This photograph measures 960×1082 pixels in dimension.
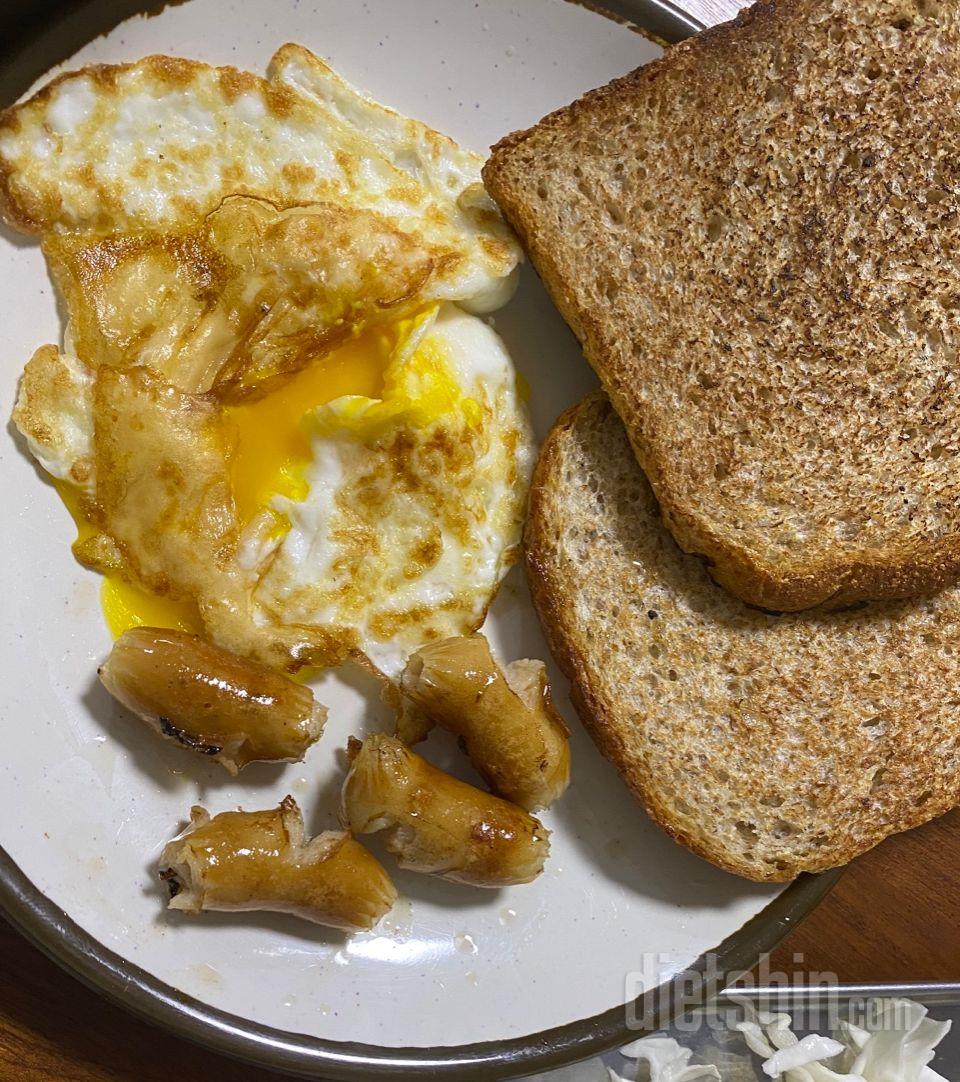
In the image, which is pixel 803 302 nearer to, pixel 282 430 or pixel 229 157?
pixel 282 430

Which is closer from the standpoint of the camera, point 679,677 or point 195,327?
point 195,327

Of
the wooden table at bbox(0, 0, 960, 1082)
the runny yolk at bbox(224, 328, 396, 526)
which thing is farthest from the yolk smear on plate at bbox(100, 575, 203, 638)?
the wooden table at bbox(0, 0, 960, 1082)

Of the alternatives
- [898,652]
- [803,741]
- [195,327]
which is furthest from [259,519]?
[898,652]

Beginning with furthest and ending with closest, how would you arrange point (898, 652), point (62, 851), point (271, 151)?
point (898, 652) → point (271, 151) → point (62, 851)

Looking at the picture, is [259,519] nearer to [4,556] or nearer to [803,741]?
[4,556]

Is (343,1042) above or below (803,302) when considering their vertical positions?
below

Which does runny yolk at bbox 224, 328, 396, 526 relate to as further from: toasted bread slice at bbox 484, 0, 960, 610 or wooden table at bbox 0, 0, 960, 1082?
wooden table at bbox 0, 0, 960, 1082

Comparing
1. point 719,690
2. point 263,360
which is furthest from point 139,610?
point 719,690
